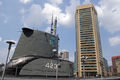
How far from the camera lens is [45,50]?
25859mm

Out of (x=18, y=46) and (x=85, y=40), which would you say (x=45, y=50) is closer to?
(x=18, y=46)

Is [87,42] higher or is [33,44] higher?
[87,42]

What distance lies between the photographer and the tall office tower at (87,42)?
10406 centimetres

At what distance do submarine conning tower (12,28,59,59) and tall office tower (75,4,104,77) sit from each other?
79.8 meters

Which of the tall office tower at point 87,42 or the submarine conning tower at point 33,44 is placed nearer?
the submarine conning tower at point 33,44

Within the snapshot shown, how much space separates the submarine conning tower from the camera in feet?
78.6

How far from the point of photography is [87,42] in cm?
11112

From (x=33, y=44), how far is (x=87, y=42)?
92.6 m

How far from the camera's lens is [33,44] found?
80.4 ft

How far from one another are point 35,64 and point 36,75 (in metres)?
2.16

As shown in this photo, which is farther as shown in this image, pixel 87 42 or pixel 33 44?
pixel 87 42

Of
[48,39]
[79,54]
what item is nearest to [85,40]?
[79,54]

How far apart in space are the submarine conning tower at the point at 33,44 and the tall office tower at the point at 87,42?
79.8m

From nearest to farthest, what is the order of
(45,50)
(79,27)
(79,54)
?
(45,50) < (79,54) < (79,27)
